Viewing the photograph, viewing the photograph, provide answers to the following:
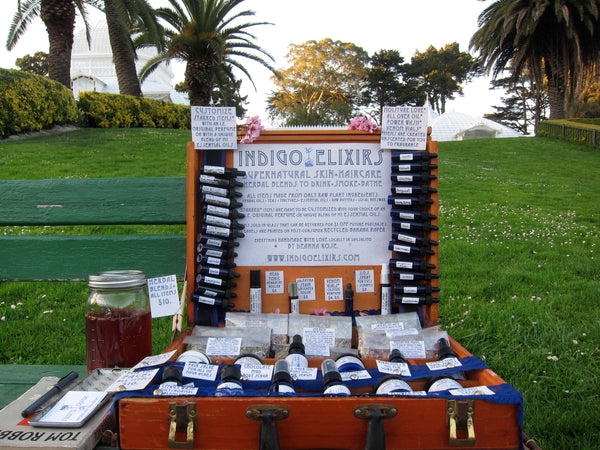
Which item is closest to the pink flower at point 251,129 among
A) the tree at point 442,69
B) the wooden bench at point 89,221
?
the wooden bench at point 89,221

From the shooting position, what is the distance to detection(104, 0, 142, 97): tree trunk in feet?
48.3

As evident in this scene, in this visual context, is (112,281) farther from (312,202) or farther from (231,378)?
(312,202)

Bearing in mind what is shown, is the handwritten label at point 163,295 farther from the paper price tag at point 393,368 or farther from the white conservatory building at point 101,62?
the white conservatory building at point 101,62

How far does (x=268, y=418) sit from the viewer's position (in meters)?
1.18

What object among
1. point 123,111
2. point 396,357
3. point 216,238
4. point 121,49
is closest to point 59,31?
point 121,49

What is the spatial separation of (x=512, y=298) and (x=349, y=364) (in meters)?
2.62

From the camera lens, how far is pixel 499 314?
11.1 ft

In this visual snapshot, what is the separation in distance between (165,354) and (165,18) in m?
17.7

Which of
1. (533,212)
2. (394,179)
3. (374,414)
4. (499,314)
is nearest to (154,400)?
(374,414)

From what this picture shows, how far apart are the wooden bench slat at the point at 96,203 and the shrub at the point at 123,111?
53.2 ft

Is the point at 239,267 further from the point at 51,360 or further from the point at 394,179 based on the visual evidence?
the point at 51,360

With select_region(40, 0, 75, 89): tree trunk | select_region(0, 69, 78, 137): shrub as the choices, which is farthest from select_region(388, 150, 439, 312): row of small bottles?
select_region(40, 0, 75, 89): tree trunk

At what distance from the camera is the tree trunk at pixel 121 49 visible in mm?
14719

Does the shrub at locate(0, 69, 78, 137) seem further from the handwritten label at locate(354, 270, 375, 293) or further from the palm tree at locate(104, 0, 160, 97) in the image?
the handwritten label at locate(354, 270, 375, 293)
